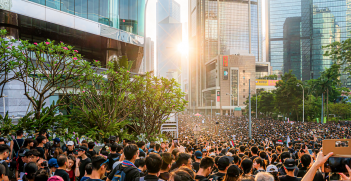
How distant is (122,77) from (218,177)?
12406 mm

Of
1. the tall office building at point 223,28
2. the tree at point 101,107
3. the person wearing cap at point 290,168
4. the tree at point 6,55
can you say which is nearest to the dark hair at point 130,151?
the person wearing cap at point 290,168

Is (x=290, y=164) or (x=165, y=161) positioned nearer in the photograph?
(x=165, y=161)

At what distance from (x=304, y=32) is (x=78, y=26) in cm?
14275

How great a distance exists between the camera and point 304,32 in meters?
136

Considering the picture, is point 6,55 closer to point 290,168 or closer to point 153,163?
point 153,163

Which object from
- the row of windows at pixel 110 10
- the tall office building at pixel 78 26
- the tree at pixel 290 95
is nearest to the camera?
the tall office building at pixel 78 26

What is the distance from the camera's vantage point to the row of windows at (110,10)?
19.7 metres

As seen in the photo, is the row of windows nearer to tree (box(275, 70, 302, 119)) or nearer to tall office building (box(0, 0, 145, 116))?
tall office building (box(0, 0, 145, 116))

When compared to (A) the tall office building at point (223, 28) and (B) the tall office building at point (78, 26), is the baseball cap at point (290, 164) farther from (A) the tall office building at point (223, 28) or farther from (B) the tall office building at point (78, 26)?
(A) the tall office building at point (223, 28)

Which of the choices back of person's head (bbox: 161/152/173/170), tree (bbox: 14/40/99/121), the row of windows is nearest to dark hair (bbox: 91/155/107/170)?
back of person's head (bbox: 161/152/173/170)

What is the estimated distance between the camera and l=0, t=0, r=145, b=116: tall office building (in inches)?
653

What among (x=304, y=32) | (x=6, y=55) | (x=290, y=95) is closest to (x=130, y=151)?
(x=6, y=55)

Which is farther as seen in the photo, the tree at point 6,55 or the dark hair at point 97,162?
the tree at point 6,55

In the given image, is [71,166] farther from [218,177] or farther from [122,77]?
[122,77]
